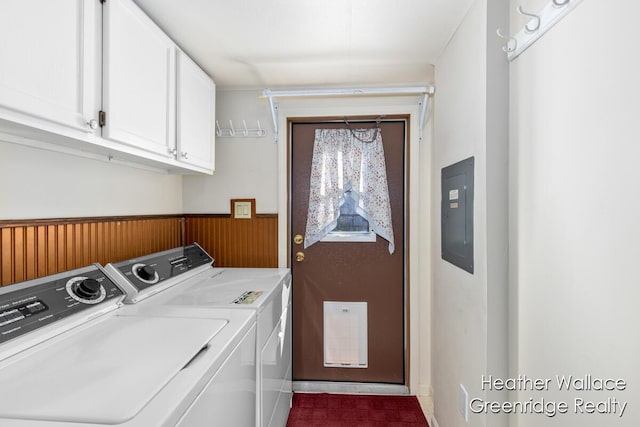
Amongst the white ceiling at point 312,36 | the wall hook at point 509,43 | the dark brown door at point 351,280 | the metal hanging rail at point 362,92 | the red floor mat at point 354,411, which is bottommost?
the red floor mat at point 354,411

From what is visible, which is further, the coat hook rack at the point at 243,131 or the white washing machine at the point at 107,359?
the coat hook rack at the point at 243,131

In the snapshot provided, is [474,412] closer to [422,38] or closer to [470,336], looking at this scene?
[470,336]

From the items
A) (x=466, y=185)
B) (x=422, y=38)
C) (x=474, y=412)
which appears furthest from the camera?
(x=422, y=38)

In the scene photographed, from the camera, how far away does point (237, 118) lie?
2.48 m

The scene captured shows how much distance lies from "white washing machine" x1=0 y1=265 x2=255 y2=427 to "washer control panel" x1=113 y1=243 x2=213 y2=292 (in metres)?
0.13

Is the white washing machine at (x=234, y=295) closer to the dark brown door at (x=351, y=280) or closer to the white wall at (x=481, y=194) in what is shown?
the dark brown door at (x=351, y=280)

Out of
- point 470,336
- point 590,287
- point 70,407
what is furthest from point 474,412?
point 70,407

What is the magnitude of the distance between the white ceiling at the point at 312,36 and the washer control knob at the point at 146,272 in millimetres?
1217

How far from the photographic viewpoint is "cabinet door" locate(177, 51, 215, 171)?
172 centimetres

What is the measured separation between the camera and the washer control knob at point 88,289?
1.25 meters

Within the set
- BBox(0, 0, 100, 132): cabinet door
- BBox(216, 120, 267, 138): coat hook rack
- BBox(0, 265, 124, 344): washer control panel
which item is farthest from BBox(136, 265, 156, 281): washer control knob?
BBox(216, 120, 267, 138): coat hook rack

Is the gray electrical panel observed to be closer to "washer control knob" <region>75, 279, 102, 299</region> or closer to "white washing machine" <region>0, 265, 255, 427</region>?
"white washing machine" <region>0, 265, 255, 427</region>

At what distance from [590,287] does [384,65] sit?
1.67 m

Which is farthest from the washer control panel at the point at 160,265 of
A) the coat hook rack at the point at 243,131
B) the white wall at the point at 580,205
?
the white wall at the point at 580,205
